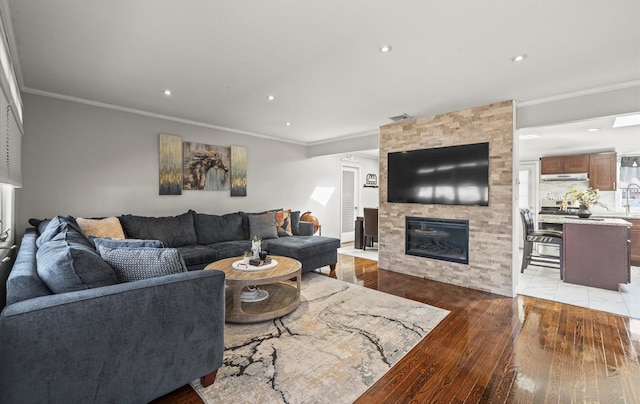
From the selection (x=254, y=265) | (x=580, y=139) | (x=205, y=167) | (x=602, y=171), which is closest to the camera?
(x=254, y=265)

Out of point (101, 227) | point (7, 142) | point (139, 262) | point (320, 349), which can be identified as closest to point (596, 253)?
point (320, 349)

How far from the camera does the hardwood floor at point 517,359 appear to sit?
1816mm

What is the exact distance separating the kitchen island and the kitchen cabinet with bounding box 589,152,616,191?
8.89 feet

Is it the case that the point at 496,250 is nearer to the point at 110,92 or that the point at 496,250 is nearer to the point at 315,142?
the point at 315,142

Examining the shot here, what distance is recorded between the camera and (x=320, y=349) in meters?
2.30

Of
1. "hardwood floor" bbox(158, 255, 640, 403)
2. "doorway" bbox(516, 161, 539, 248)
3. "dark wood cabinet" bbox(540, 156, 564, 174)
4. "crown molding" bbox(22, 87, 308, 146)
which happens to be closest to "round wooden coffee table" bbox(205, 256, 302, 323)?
"hardwood floor" bbox(158, 255, 640, 403)

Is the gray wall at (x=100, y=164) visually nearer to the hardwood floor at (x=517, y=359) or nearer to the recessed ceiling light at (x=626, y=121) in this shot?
the hardwood floor at (x=517, y=359)

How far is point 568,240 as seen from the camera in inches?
160

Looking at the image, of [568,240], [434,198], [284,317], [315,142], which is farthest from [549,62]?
[315,142]

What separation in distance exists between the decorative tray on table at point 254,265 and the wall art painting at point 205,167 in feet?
7.24

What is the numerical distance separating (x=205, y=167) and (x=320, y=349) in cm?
374

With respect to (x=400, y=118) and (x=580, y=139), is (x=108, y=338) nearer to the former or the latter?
(x=400, y=118)

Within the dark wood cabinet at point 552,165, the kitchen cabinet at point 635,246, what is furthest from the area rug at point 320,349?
the dark wood cabinet at point 552,165

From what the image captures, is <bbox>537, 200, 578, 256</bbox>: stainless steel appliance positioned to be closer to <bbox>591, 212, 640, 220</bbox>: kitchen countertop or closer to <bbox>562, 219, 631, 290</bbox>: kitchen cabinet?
<bbox>591, 212, 640, 220</bbox>: kitchen countertop
